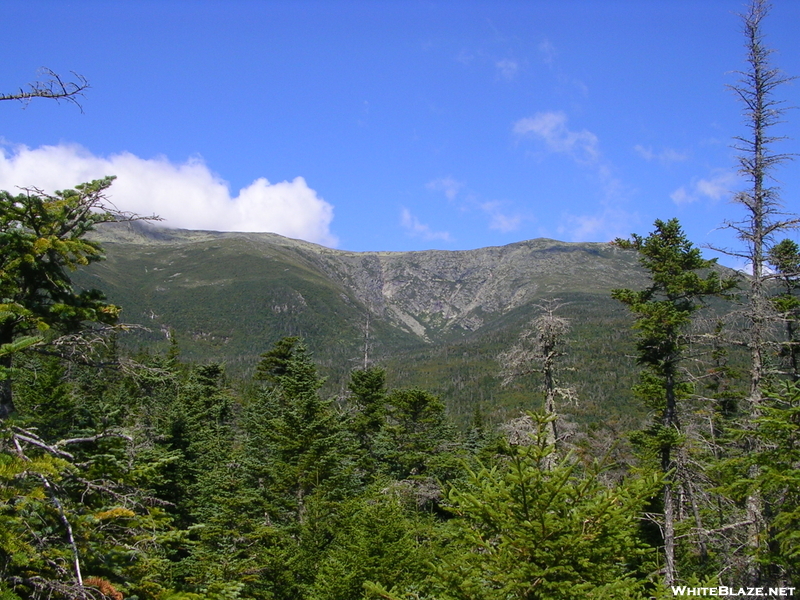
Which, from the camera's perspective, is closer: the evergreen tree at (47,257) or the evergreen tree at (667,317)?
the evergreen tree at (47,257)

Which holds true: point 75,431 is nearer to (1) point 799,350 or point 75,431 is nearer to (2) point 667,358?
(2) point 667,358

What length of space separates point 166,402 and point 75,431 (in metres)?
42.8

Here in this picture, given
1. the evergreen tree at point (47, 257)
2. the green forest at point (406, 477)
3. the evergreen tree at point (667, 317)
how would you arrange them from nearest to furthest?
the green forest at point (406, 477) < the evergreen tree at point (47, 257) < the evergreen tree at point (667, 317)

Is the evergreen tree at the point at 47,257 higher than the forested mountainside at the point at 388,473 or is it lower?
higher

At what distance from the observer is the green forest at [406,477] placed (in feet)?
20.5

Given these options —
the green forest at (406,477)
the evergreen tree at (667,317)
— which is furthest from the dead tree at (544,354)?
the evergreen tree at (667,317)

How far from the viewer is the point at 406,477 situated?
29.2 meters

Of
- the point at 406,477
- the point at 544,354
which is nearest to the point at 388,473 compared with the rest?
the point at 406,477

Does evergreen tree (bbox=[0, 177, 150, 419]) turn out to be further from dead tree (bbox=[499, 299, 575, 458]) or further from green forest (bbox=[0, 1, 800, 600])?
dead tree (bbox=[499, 299, 575, 458])

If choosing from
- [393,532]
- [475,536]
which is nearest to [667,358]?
[393,532]

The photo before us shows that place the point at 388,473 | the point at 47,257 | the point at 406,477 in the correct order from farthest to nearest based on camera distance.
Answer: the point at 388,473
the point at 406,477
the point at 47,257

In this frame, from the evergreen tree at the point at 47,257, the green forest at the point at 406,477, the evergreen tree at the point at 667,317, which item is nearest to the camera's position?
the green forest at the point at 406,477

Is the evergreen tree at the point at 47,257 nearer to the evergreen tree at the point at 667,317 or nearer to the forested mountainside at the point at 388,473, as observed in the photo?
the forested mountainside at the point at 388,473

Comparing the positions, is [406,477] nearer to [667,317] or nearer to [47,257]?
[667,317]
